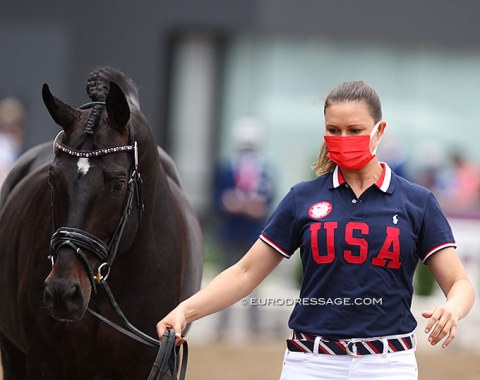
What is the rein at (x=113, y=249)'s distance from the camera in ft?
12.9

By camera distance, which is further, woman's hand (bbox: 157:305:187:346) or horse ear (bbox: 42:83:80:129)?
horse ear (bbox: 42:83:80:129)

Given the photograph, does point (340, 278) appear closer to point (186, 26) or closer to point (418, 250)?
point (418, 250)

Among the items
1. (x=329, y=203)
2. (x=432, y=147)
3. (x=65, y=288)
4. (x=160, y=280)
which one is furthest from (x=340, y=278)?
(x=432, y=147)

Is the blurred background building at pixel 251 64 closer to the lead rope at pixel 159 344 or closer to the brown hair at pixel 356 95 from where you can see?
the lead rope at pixel 159 344

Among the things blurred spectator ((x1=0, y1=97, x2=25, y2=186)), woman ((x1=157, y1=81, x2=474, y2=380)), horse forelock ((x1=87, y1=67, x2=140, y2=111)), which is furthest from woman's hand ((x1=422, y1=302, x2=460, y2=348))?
blurred spectator ((x1=0, y1=97, x2=25, y2=186))

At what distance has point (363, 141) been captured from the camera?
12.2ft

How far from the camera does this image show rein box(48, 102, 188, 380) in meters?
3.94

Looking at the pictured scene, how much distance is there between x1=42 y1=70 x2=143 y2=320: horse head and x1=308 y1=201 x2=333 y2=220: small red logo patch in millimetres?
815

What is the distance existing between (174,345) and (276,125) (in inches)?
563

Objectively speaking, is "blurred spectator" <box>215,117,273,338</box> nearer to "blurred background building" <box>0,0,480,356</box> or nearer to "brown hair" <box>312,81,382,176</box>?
"blurred background building" <box>0,0,480,356</box>

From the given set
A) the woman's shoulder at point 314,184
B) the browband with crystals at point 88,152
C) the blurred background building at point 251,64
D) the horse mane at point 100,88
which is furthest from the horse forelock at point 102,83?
the blurred background building at point 251,64

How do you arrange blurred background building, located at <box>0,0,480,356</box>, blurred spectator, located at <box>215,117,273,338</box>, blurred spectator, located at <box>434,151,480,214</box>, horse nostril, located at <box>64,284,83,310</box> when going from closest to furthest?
horse nostril, located at <box>64,284,83,310</box>
blurred spectator, located at <box>215,117,273,338</box>
blurred spectator, located at <box>434,151,480,214</box>
blurred background building, located at <box>0,0,480,356</box>

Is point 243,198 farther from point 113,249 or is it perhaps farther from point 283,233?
point 283,233

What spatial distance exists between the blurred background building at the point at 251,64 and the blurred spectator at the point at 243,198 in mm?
5356
